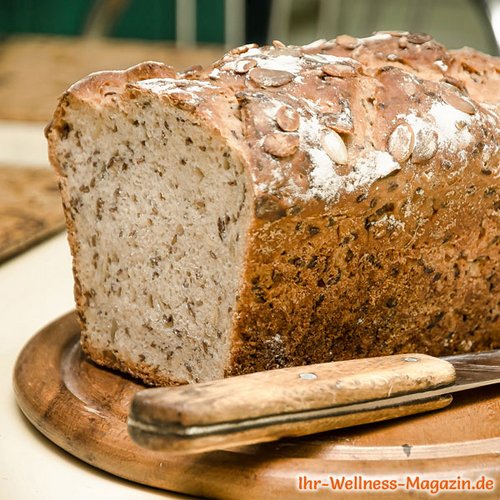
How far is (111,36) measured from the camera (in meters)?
5.57

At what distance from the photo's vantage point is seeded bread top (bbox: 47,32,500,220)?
120 centimetres

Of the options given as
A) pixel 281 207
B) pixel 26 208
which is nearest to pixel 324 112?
pixel 281 207

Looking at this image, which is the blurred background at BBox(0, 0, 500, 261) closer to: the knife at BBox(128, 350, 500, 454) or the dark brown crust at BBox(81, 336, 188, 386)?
the dark brown crust at BBox(81, 336, 188, 386)

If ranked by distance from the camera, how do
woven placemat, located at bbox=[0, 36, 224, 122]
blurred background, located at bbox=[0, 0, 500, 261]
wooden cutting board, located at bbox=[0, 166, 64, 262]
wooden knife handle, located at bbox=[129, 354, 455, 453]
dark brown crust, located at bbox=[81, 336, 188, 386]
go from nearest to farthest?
1. wooden knife handle, located at bbox=[129, 354, 455, 453]
2. dark brown crust, located at bbox=[81, 336, 188, 386]
3. wooden cutting board, located at bbox=[0, 166, 64, 262]
4. blurred background, located at bbox=[0, 0, 500, 261]
5. woven placemat, located at bbox=[0, 36, 224, 122]

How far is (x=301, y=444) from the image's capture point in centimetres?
118

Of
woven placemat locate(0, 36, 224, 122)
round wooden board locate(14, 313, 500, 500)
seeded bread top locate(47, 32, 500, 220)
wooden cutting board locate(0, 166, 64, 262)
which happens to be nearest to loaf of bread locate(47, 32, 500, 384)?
seeded bread top locate(47, 32, 500, 220)

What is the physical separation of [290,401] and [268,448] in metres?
0.12

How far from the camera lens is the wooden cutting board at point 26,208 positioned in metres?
2.20

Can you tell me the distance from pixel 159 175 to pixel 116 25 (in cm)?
446

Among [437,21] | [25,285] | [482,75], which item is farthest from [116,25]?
[482,75]

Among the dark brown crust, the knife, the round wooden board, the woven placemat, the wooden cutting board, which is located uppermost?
the knife

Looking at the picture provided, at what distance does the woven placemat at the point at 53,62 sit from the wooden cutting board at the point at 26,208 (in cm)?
99

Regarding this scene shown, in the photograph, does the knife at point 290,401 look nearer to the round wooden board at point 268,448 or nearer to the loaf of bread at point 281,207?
the round wooden board at point 268,448

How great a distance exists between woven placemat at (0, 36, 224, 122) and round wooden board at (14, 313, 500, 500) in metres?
2.49
